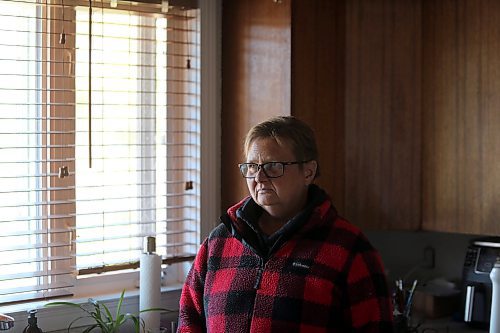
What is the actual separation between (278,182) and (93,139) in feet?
2.82

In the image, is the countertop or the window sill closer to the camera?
the window sill

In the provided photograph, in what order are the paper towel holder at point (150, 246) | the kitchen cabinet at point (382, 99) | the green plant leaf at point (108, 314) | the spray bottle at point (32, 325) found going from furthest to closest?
the kitchen cabinet at point (382, 99) < the paper towel holder at point (150, 246) < the green plant leaf at point (108, 314) < the spray bottle at point (32, 325)

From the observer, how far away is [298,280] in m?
1.88

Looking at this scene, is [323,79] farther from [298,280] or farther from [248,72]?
[298,280]

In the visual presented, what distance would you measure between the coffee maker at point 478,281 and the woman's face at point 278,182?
3.33ft

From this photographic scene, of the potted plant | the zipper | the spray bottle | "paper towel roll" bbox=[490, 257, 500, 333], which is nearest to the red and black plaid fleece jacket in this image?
the zipper

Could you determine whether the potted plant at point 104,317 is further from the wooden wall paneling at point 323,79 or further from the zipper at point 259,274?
the wooden wall paneling at point 323,79

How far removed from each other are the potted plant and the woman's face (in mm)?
647

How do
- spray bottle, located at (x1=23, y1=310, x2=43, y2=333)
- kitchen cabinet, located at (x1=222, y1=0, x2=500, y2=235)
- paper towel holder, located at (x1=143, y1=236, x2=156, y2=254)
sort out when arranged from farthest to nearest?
1. kitchen cabinet, located at (x1=222, y1=0, x2=500, y2=235)
2. paper towel holder, located at (x1=143, y1=236, x2=156, y2=254)
3. spray bottle, located at (x1=23, y1=310, x2=43, y2=333)

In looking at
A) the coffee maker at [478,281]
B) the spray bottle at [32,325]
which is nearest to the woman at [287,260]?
the spray bottle at [32,325]

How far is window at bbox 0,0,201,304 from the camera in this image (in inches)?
95.0

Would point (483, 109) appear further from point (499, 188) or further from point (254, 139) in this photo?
point (254, 139)

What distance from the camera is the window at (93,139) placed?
2412mm

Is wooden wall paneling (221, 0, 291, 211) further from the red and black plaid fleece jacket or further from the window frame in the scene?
the red and black plaid fleece jacket
